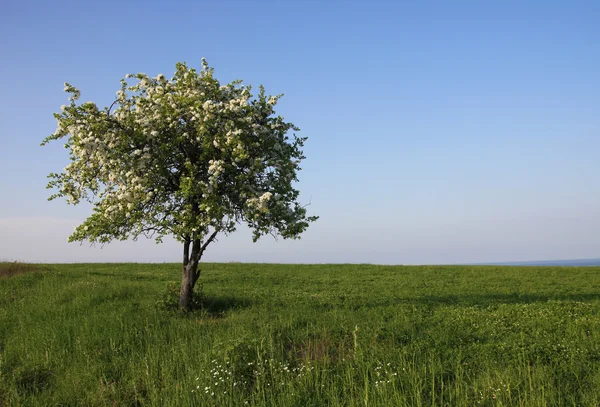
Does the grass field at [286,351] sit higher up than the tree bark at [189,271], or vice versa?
the tree bark at [189,271]

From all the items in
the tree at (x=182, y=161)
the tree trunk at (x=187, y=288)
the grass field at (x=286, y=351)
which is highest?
the tree at (x=182, y=161)

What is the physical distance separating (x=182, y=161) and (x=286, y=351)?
35.4ft

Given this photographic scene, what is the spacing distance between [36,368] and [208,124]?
11.2 m

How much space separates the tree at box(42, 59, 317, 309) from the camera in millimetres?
19203

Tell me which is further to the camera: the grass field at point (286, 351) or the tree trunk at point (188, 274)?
the tree trunk at point (188, 274)

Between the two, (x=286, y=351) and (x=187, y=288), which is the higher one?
(x=187, y=288)

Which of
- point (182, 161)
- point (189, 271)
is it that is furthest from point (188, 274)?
point (182, 161)

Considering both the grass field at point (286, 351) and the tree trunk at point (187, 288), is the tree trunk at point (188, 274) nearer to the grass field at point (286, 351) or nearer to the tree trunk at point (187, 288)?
the tree trunk at point (187, 288)

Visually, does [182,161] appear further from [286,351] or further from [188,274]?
[286,351]

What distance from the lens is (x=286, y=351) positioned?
46.0 feet

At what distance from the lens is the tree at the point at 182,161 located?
63.0ft

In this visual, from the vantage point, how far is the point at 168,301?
72.2 ft

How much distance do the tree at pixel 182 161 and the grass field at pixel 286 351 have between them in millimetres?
4142

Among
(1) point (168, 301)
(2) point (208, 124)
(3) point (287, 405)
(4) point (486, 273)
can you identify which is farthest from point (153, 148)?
(4) point (486, 273)
